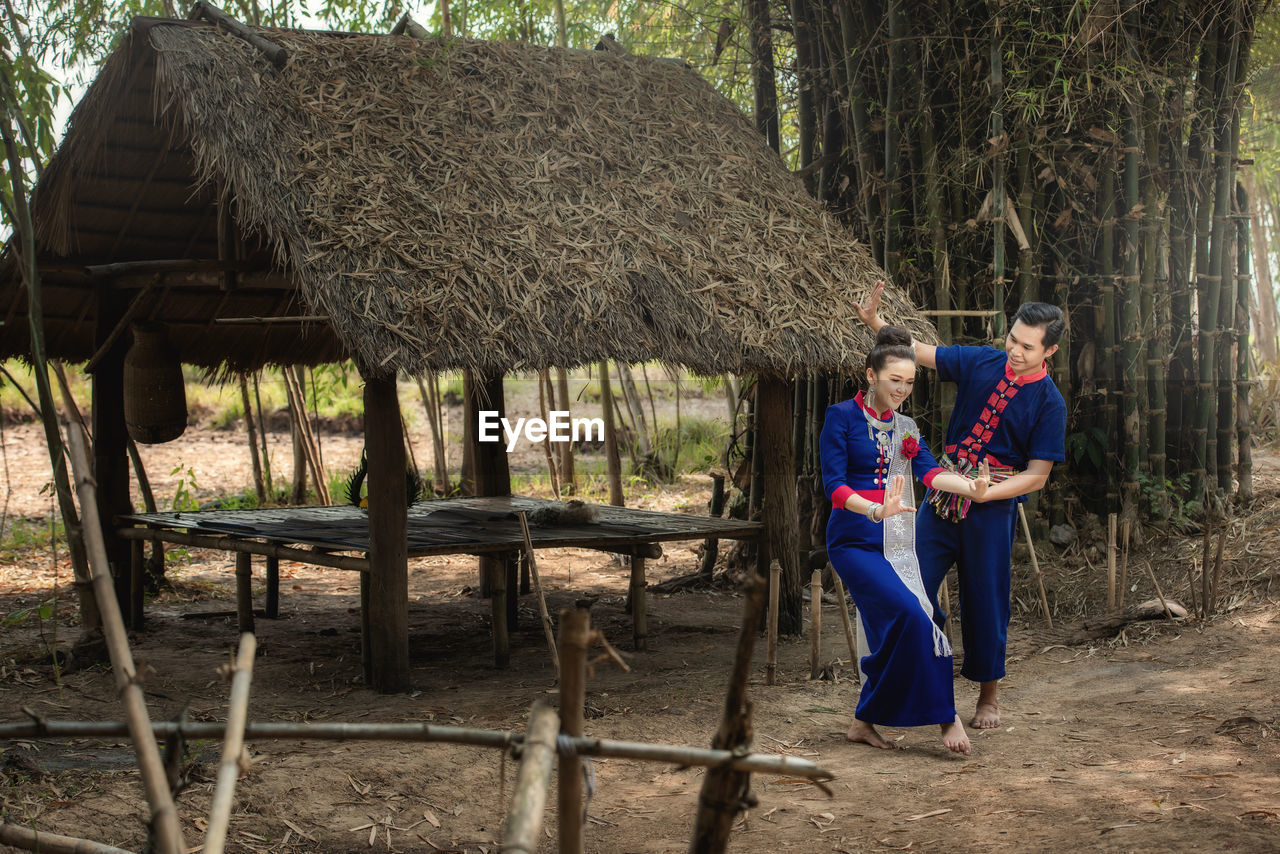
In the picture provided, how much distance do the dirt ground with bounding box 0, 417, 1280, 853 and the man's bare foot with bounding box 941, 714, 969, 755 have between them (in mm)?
43

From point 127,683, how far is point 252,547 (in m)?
3.94

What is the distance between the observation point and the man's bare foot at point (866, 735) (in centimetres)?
422

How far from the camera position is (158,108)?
5527 millimetres

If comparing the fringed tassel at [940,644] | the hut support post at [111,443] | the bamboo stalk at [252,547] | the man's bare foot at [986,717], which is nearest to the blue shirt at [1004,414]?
the fringed tassel at [940,644]

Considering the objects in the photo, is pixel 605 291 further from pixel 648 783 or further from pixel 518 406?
pixel 518 406

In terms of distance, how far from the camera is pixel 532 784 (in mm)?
1812

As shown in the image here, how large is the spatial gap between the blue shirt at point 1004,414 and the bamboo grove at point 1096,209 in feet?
7.88

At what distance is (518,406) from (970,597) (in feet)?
38.3

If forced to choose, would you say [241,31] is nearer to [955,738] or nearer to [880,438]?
[880,438]

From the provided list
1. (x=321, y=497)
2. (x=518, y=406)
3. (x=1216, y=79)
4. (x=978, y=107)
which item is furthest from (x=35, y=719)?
(x=518, y=406)

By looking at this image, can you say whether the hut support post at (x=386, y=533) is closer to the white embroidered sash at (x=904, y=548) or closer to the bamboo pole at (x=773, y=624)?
the bamboo pole at (x=773, y=624)

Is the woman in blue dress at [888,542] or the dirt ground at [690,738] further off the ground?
the woman in blue dress at [888,542]

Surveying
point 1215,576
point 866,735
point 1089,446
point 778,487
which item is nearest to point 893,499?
point 866,735

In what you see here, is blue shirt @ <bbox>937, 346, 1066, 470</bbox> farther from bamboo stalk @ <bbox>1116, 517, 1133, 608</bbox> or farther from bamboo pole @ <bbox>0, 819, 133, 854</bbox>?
bamboo pole @ <bbox>0, 819, 133, 854</bbox>
